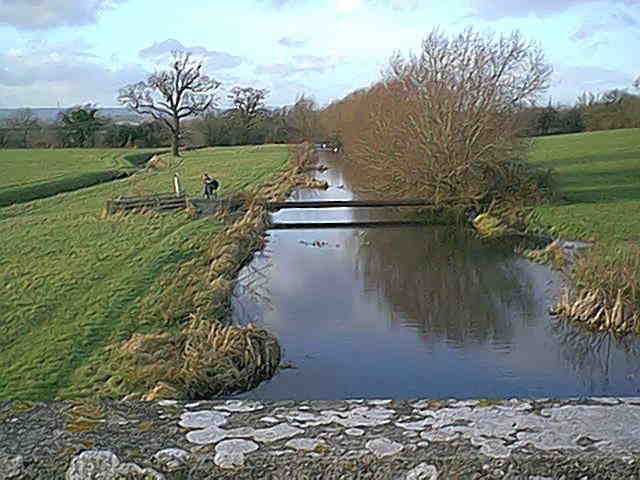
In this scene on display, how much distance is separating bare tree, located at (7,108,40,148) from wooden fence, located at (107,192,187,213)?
45.8m

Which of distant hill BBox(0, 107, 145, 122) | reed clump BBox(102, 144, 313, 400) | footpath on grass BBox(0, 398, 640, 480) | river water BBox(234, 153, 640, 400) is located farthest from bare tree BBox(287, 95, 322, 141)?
footpath on grass BBox(0, 398, 640, 480)

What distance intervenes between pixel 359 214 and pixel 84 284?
44.4 feet

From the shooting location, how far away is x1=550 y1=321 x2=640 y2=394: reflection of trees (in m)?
8.77

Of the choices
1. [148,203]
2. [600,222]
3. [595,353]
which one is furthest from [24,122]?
[595,353]

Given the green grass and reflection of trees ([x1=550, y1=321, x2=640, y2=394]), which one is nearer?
reflection of trees ([x1=550, y1=321, x2=640, y2=394])

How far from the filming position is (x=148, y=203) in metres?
21.8

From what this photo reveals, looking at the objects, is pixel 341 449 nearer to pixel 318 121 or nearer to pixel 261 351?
pixel 261 351

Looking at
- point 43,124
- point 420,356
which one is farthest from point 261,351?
point 43,124

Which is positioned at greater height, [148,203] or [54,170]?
[54,170]

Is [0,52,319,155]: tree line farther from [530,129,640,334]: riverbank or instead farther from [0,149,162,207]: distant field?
[530,129,640,334]: riverbank

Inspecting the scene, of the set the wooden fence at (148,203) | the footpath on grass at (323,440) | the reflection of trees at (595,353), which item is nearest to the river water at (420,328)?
the reflection of trees at (595,353)

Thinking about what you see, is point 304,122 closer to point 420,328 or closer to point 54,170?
point 54,170

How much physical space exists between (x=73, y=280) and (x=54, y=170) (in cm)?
3011

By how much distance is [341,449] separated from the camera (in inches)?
96.7
